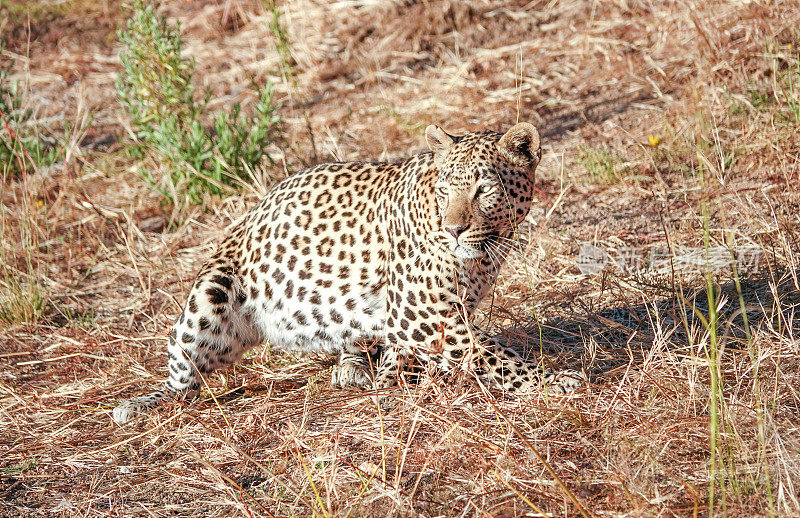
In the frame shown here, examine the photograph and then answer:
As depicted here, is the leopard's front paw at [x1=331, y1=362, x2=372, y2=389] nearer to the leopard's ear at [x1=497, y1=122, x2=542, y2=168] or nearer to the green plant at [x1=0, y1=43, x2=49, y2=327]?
the leopard's ear at [x1=497, y1=122, x2=542, y2=168]

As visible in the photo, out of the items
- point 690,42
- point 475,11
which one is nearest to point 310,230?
point 690,42

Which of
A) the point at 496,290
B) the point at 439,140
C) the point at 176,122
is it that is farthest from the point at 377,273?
the point at 176,122

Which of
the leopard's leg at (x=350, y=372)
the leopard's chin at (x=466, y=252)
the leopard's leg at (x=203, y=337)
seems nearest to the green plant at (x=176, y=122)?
the leopard's leg at (x=203, y=337)

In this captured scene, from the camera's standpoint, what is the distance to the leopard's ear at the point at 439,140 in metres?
4.45

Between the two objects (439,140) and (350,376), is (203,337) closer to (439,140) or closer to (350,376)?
(350,376)

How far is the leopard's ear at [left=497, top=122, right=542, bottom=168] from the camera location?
4.32m

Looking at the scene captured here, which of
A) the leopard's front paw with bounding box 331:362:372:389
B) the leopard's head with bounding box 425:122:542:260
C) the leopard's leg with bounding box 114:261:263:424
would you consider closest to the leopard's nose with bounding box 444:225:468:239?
the leopard's head with bounding box 425:122:542:260

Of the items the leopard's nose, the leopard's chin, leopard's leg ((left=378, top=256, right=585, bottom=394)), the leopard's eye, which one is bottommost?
leopard's leg ((left=378, top=256, right=585, bottom=394))

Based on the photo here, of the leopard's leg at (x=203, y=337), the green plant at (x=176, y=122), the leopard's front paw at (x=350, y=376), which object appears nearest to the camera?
the leopard's leg at (x=203, y=337)

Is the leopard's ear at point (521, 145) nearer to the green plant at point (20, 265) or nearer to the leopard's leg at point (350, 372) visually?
the leopard's leg at point (350, 372)

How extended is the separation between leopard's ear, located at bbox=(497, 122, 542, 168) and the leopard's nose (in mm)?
455

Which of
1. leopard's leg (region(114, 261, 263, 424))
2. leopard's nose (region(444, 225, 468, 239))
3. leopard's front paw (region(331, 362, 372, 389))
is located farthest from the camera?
leopard's front paw (region(331, 362, 372, 389))

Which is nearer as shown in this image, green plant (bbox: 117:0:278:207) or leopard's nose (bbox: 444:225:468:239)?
leopard's nose (bbox: 444:225:468:239)

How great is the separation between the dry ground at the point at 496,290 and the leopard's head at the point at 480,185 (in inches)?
9.4
